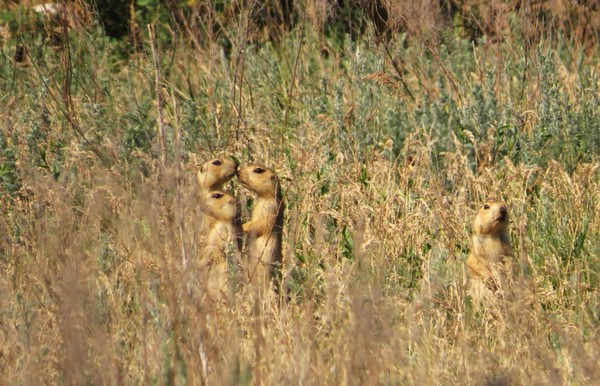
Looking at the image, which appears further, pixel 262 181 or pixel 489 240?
pixel 262 181

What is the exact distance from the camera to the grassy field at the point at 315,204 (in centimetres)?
381

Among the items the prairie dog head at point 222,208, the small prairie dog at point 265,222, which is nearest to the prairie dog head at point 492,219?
the small prairie dog at point 265,222

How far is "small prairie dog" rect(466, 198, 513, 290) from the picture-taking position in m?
4.99

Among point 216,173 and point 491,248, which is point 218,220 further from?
point 491,248

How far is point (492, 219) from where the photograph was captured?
16.4 ft

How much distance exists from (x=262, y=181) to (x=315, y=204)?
551 millimetres

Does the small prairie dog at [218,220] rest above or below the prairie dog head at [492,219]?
above

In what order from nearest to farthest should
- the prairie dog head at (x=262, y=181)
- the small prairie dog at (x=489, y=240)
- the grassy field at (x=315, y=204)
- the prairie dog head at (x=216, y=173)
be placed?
the grassy field at (x=315, y=204) < the small prairie dog at (x=489, y=240) < the prairie dog head at (x=262, y=181) < the prairie dog head at (x=216, y=173)

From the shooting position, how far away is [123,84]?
7953 mm

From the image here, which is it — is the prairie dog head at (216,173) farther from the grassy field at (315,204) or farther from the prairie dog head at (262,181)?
the grassy field at (315,204)

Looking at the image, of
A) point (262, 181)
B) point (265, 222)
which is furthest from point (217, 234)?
point (262, 181)

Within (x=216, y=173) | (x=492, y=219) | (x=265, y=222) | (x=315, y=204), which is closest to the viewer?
(x=492, y=219)

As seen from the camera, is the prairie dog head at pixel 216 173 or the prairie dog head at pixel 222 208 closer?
the prairie dog head at pixel 222 208

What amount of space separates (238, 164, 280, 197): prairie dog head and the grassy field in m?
0.26
